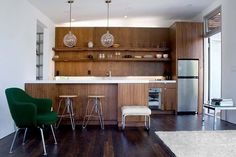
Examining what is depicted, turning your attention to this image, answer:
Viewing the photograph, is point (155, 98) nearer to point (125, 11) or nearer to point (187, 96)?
point (187, 96)

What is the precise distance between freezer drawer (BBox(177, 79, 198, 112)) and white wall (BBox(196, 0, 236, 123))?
156 centimetres

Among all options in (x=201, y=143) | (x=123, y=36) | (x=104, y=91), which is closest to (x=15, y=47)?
(x=104, y=91)

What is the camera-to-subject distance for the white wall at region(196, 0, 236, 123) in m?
5.76

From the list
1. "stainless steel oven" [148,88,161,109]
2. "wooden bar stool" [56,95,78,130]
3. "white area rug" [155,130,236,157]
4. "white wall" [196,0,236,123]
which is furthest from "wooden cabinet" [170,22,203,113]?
"wooden bar stool" [56,95,78,130]

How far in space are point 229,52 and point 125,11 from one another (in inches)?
125

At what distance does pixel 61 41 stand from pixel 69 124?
403cm

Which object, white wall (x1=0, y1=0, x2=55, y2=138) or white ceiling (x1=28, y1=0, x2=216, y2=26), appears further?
white ceiling (x1=28, y1=0, x2=216, y2=26)

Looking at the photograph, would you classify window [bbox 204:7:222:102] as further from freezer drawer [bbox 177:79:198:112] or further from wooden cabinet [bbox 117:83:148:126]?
wooden cabinet [bbox 117:83:148:126]

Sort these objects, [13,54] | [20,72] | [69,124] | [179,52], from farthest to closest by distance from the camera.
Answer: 1. [179,52]
2. [69,124]
3. [20,72]
4. [13,54]

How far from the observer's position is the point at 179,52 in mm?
7871

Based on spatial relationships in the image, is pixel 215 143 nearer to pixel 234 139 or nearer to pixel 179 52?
pixel 234 139

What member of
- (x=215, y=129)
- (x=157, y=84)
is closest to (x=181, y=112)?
(x=157, y=84)

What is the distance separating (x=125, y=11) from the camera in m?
7.54

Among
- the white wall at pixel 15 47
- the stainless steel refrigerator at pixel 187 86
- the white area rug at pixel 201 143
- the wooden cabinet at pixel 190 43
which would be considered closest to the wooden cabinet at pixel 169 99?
the stainless steel refrigerator at pixel 187 86
